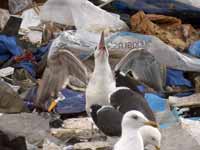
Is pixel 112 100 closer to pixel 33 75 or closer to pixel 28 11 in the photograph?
pixel 33 75

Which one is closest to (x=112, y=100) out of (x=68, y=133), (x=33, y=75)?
(x=68, y=133)

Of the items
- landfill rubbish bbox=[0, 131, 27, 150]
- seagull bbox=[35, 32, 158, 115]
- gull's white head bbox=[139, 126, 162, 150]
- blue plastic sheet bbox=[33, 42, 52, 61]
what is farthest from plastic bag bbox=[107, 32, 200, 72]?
gull's white head bbox=[139, 126, 162, 150]

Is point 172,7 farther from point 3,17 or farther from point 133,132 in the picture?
point 133,132

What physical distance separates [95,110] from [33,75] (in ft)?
6.44

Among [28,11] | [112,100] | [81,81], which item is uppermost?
[112,100]

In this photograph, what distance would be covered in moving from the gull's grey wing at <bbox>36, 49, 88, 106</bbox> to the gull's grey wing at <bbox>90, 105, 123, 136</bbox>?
1176mm

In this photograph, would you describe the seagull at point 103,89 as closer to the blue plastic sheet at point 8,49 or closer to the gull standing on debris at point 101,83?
the gull standing on debris at point 101,83

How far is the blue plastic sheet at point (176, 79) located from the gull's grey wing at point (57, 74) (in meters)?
1.10

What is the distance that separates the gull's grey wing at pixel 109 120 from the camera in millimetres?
4781

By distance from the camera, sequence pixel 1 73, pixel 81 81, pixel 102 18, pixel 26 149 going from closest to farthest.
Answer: pixel 26 149 < pixel 81 81 < pixel 1 73 < pixel 102 18

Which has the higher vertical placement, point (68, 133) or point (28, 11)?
point (68, 133)

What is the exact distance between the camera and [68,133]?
5.43m

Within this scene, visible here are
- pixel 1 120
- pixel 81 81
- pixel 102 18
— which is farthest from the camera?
pixel 102 18

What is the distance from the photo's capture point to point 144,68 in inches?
256
